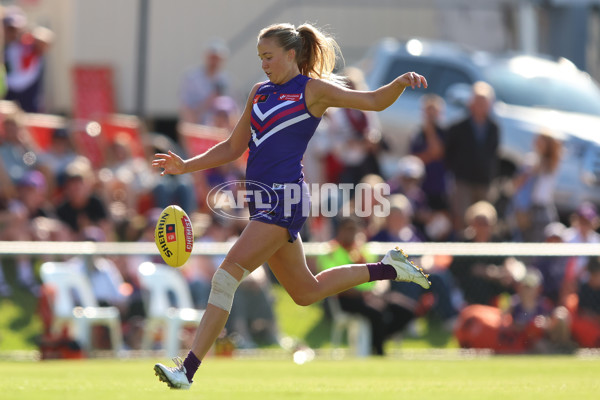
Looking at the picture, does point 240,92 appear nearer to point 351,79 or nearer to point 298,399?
point 351,79

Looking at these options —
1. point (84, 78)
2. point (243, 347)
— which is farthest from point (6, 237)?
point (84, 78)

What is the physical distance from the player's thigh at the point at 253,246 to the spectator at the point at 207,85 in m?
9.39

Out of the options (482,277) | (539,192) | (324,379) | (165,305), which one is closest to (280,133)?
(324,379)

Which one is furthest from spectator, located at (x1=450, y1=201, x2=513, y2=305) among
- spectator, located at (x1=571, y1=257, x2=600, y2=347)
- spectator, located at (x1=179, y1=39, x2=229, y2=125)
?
spectator, located at (x1=179, y1=39, x2=229, y2=125)

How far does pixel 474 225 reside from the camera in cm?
1437

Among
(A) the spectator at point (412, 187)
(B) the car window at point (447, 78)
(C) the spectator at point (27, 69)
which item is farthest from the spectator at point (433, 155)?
(C) the spectator at point (27, 69)

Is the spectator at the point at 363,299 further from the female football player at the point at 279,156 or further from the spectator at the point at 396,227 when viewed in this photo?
the female football player at the point at 279,156

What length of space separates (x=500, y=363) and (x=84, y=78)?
31.7 ft

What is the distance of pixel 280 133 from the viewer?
7547 mm

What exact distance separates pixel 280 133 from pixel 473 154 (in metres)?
8.12

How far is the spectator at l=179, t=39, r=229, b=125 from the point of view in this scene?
659 inches

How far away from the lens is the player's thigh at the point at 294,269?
304 inches

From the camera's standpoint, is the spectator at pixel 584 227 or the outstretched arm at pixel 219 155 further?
the spectator at pixel 584 227

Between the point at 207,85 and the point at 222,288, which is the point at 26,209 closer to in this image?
the point at 207,85
